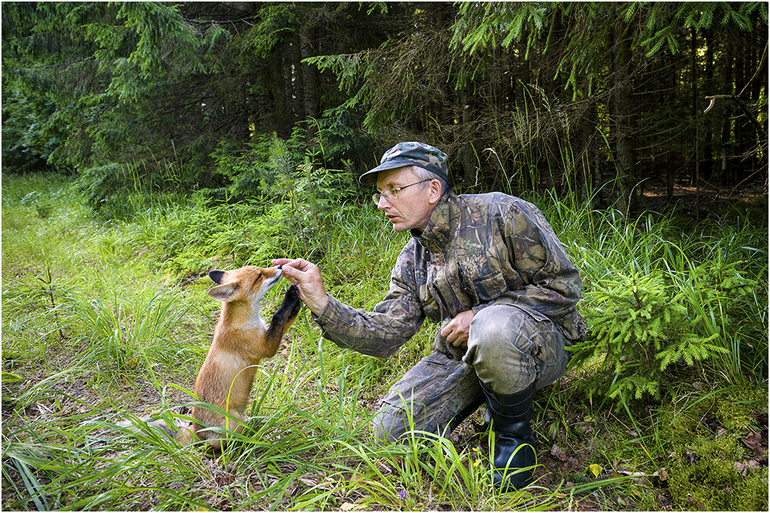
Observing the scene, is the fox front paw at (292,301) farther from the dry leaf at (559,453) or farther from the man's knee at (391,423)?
the dry leaf at (559,453)

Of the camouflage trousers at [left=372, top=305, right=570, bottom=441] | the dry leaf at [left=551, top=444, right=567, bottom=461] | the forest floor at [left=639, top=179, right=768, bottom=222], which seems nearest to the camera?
the camouflage trousers at [left=372, top=305, right=570, bottom=441]

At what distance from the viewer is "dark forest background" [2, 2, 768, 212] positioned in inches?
170

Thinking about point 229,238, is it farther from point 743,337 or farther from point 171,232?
point 743,337

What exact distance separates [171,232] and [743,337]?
6161mm

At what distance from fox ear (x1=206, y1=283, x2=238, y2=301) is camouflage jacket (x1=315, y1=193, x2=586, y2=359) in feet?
1.74

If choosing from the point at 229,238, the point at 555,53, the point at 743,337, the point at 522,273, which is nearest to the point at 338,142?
the point at 229,238

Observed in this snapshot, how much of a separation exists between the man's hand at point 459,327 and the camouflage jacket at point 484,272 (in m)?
0.08

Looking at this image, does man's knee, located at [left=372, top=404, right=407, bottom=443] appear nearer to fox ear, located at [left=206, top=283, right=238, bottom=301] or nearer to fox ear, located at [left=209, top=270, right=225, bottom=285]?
fox ear, located at [left=206, top=283, right=238, bottom=301]

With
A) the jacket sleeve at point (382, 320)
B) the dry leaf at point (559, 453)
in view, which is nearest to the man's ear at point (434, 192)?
the jacket sleeve at point (382, 320)

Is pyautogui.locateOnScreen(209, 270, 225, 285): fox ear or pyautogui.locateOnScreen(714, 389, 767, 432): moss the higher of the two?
pyautogui.locateOnScreen(209, 270, 225, 285): fox ear

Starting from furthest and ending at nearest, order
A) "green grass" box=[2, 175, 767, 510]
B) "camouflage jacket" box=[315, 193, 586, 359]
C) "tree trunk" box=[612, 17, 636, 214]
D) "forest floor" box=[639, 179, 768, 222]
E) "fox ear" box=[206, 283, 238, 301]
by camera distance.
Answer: "forest floor" box=[639, 179, 768, 222] < "tree trunk" box=[612, 17, 636, 214] < "camouflage jacket" box=[315, 193, 586, 359] < "fox ear" box=[206, 283, 238, 301] < "green grass" box=[2, 175, 767, 510]

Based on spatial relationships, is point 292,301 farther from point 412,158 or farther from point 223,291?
point 412,158

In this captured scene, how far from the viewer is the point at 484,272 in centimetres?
262

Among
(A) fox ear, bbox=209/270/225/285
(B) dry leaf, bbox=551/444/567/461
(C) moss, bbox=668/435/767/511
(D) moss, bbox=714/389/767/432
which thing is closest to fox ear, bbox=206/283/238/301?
(A) fox ear, bbox=209/270/225/285
